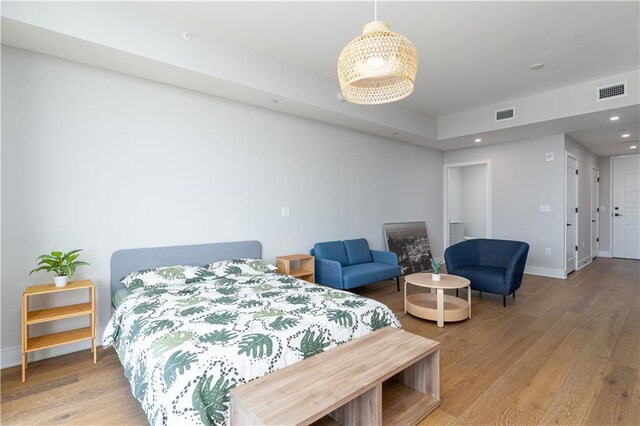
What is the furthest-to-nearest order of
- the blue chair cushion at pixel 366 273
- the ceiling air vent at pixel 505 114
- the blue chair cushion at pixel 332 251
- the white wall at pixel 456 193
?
the white wall at pixel 456 193 → the ceiling air vent at pixel 505 114 → the blue chair cushion at pixel 332 251 → the blue chair cushion at pixel 366 273

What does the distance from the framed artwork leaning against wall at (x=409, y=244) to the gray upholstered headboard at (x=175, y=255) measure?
2.73m

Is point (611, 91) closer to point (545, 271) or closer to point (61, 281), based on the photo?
point (545, 271)

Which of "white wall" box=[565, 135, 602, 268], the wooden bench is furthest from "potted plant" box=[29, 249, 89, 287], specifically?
"white wall" box=[565, 135, 602, 268]

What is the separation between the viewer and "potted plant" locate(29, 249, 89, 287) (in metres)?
2.43

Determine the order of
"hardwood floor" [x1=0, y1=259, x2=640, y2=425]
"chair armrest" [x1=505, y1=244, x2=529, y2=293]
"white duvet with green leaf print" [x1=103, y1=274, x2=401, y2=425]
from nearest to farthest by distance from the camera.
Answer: "white duvet with green leaf print" [x1=103, y1=274, x2=401, y2=425] < "hardwood floor" [x1=0, y1=259, x2=640, y2=425] < "chair armrest" [x1=505, y1=244, x2=529, y2=293]

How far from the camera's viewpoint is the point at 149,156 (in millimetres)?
3111

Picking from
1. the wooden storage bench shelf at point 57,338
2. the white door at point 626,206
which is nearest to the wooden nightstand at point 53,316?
the wooden storage bench shelf at point 57,338

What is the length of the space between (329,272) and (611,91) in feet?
14.3

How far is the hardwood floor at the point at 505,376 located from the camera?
1.88m

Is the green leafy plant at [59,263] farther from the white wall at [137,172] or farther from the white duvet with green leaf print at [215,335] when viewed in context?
the white duvet with green leaf print at [215,335]

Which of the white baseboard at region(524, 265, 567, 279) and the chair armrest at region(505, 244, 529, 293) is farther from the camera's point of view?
the white baseboard at region(524, 265, 567, 279)

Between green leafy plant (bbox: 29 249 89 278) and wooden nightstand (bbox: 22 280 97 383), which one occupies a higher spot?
→ green leafy plant (bbox: 29 249 89 278)

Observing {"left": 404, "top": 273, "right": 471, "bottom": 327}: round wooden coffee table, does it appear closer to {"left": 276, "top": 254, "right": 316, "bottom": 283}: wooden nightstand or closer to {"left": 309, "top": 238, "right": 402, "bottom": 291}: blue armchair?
{"left": 309, "top": 238, "right": 402, "bottom": 291}: blue armchair

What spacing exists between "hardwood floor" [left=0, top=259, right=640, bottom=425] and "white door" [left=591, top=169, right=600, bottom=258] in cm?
437
